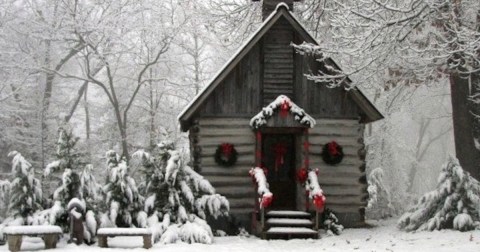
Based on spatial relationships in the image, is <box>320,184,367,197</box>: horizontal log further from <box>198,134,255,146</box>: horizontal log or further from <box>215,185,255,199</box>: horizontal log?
<box>198,134,255,146</box>: horizontal log

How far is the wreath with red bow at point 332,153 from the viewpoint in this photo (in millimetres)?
17734

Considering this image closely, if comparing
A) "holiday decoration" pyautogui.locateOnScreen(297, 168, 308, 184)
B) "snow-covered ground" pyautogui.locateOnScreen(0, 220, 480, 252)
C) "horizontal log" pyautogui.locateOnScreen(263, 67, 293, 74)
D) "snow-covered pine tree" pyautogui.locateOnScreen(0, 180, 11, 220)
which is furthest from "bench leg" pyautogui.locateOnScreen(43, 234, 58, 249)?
"horizontal log" pyautogui.locateOnScreen(263, 67, 293, 74)

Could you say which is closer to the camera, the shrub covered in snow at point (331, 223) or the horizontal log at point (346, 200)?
the shrub covered in snow at point (331, 223)

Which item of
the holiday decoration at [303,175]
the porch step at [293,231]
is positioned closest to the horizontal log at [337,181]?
the holiday decoration at [303,175]

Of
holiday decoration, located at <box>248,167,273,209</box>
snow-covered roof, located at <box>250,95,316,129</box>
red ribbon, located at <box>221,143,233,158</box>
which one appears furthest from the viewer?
red ribbon, located at <box>221,143,233,158</box>

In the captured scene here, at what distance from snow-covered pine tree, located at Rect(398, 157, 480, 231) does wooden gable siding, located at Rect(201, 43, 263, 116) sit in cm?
571

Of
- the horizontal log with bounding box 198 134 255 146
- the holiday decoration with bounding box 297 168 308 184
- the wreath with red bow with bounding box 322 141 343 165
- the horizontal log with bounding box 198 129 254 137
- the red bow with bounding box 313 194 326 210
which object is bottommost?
the red bow with bounding box 313 194 326 210

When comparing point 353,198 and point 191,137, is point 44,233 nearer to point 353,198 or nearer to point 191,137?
point 191,137

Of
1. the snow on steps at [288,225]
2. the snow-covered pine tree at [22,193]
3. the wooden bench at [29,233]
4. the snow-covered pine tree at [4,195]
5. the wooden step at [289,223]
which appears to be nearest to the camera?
the wooden bench at [29,233]

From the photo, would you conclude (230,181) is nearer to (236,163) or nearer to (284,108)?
(236,163)

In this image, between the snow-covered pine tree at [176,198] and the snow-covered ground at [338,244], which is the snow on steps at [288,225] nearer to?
the snow-covered ground at [338,244]

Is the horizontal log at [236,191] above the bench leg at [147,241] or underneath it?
above

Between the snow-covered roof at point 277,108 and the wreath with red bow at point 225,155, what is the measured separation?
117 cm

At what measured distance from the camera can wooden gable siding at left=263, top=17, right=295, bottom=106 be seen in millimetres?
17781
